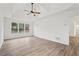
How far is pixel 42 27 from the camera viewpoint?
1.71 meters

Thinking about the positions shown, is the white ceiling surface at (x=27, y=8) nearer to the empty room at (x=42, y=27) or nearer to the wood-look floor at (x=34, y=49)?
the empty room at (x=42, y=27)

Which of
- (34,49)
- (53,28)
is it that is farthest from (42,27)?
(34,49)

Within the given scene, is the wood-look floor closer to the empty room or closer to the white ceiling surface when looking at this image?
the empty room

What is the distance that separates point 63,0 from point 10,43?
130 centimetres

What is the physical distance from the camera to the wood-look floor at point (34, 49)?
160 cm

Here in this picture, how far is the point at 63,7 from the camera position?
1576 mm

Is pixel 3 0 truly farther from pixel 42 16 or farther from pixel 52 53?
pixel 52 53

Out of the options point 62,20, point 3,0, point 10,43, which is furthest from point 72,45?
point 3,0

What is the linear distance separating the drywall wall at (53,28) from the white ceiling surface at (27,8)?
12cm

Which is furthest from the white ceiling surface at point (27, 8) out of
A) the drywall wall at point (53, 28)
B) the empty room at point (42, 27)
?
the drywall wall at point (53, 28)

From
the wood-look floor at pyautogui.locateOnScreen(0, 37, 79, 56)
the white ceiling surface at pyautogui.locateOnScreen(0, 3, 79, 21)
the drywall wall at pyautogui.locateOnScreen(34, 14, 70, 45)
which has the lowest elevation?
the wood-look floor at pyautogui.locateOnScreen(0, 37, 79, 56)

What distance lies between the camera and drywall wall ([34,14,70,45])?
1.58m

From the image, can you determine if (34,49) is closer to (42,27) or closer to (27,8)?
(42,27)

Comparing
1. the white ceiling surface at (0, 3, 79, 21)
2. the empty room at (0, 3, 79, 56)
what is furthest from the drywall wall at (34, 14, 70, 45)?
the white ceiling surface at (0, 3, 79, 21)
